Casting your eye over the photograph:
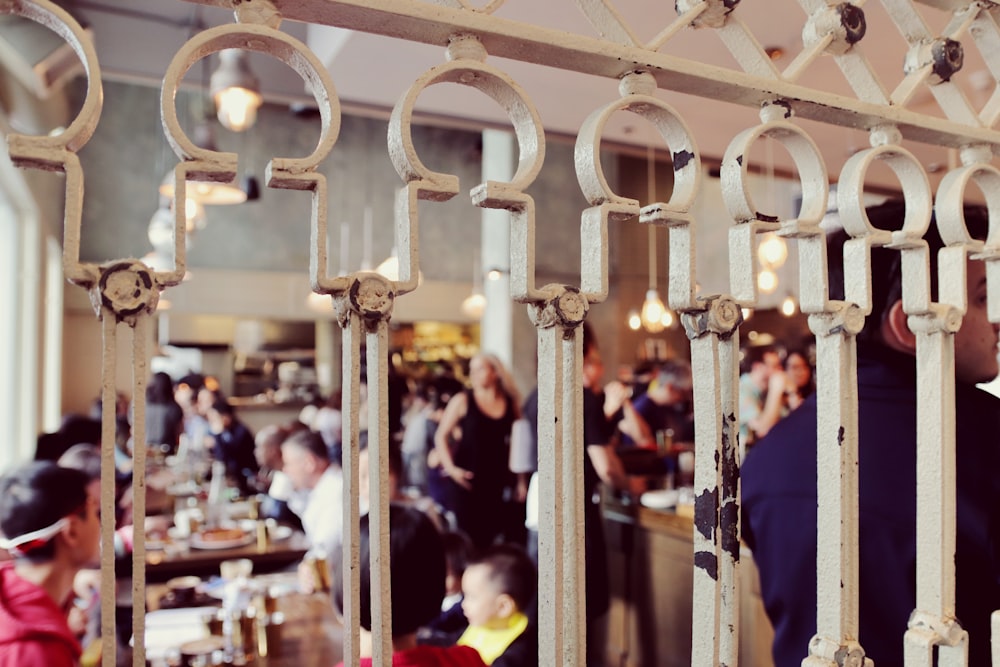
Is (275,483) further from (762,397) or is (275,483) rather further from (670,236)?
(670,236)

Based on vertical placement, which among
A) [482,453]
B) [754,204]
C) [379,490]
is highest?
[754,204]

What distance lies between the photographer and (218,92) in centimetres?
347

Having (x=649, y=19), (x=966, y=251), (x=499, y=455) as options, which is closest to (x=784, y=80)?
(x=966, y=251)

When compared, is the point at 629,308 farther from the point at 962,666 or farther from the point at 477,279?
the point at 962,666

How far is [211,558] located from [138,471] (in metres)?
3.13

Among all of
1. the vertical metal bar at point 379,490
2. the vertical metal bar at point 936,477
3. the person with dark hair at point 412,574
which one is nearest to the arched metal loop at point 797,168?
the vertical metal bar at point 936,477

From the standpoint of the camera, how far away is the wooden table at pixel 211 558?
3335 mm

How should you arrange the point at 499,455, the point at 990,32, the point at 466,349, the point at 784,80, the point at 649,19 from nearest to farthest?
1. the point at 784,80
2. the point at 990,32
3. the point at 649,19
4. the point at 499,455
5. the point at 466,349

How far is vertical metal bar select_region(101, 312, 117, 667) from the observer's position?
0.55 metres

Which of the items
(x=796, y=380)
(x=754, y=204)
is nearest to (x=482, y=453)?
(x=796, y=380)

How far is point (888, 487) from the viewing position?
1.19 meters

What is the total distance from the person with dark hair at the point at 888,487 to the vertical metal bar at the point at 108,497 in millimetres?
1065

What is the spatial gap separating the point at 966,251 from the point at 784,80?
318 mm

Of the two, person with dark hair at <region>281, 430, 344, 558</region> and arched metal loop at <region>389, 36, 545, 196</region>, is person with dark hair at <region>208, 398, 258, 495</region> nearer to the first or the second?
person with dark hair at <region>281, 430, 344, 558</region>
